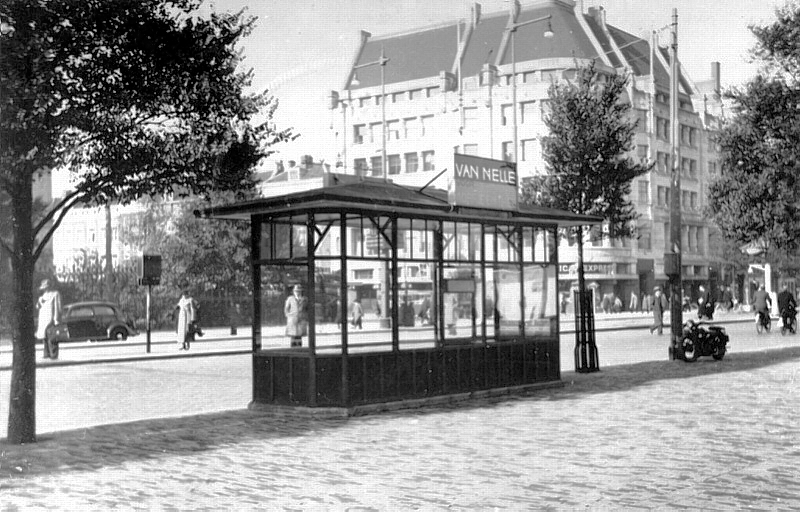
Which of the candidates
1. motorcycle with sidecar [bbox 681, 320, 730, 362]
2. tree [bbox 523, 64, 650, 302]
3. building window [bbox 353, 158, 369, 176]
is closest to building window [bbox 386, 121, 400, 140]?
building window [bbox 353, 158, 369, 176]

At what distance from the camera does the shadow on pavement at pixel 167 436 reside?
931 cm

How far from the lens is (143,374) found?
21.1 meters

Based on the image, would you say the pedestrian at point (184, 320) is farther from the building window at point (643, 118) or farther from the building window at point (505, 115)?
the building window at point (643, 118)

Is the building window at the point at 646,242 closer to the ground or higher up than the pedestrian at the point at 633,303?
higher up

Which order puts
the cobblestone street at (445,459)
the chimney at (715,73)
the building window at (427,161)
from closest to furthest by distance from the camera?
the cobblestone street at (445,459)
the building window at (427,161)
the chimney at (715,73)

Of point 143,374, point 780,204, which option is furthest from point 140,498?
point 780,204

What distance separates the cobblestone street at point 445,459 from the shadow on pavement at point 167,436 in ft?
0.09

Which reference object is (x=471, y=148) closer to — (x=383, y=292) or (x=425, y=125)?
(x=425, y=125)

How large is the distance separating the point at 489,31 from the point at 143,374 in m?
66.0

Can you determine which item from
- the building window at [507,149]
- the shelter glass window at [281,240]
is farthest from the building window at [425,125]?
the shelter glass window at [281,240]

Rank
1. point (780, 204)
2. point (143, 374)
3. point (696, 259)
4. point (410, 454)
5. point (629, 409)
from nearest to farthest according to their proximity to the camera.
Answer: point (410, 454), point (629, 409), point (143, 374), point (780, 204), point (696, 259)

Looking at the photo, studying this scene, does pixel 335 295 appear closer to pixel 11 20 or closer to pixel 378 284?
pixel 378 284

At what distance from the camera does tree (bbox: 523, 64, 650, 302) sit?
2486 cm

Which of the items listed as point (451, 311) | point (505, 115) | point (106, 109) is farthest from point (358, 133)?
point (106, 109)
